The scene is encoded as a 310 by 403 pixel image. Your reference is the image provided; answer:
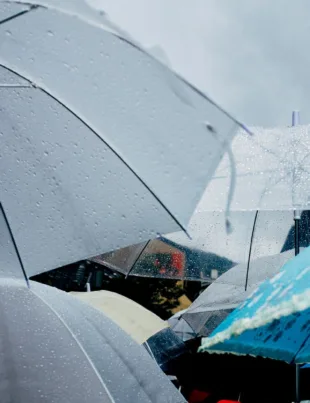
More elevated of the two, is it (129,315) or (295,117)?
(295,117)

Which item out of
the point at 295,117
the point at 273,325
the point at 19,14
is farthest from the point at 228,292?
the point at 19,14

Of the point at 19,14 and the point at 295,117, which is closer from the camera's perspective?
the point at 19,14

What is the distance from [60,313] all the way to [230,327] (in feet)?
5.03

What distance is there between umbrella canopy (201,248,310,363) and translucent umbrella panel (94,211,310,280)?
4.21 m

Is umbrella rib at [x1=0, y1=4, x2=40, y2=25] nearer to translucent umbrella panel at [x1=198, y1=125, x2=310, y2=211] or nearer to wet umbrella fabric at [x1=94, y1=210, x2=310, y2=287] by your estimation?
translucent umbrella panel at [x1=198, y1=125, x2=310, y2=211]

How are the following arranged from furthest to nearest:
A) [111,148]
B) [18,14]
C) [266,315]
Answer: [111,148]
[266,315]
[18,14]

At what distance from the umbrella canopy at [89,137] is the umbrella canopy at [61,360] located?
477 millimetres

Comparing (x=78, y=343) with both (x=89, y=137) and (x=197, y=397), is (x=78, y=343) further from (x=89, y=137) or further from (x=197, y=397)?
(x=197, y=397)

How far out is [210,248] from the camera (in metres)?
8.16

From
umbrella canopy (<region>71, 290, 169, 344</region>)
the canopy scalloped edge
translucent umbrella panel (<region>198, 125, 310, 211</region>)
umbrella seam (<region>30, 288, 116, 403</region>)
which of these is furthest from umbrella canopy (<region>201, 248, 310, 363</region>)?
umbrella canopy (<region>71, 290, 169, 344</region>)

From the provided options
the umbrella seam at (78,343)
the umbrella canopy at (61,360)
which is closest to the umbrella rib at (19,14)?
the umbrella canopy at (61,360)

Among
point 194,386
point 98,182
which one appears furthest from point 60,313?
point 194,386

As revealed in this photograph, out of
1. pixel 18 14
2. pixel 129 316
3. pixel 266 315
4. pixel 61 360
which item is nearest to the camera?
pixel 18 14

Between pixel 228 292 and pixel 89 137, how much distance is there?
4842mm
